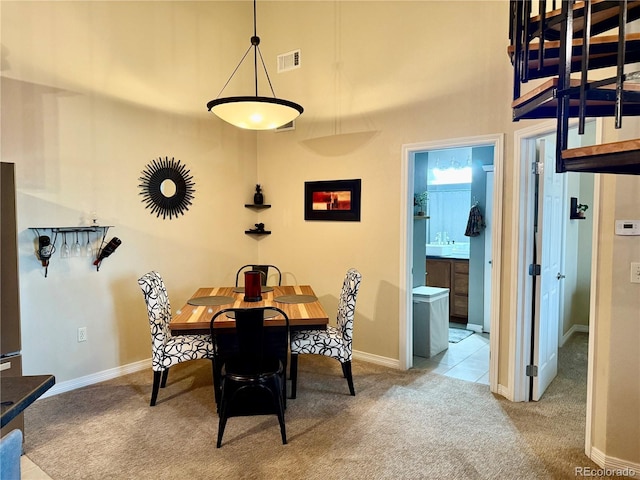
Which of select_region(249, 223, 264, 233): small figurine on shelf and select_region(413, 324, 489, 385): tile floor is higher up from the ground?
select_region(249, 223, 264, 233): small figurine on shelf

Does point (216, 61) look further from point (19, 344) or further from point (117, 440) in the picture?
point (117, 440)

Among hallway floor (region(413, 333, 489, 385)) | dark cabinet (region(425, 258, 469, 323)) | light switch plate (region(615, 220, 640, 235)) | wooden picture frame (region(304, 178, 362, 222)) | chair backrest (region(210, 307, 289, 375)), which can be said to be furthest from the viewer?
dark cabinet (region(425, 258, 469, 323))

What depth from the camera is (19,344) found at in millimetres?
2627

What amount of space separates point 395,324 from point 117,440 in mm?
2454

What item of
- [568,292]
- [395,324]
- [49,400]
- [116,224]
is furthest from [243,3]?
[568,292]

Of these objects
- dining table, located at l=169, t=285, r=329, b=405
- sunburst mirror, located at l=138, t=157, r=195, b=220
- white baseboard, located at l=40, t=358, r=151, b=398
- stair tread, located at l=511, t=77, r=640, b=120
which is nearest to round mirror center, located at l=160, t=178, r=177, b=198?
sunburst mirror, located at l=138, t=157, r=195, b=220

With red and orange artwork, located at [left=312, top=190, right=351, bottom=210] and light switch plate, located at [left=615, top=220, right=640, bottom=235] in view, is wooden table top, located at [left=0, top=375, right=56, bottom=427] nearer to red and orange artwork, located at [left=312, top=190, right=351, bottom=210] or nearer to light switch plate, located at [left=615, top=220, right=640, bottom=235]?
light switch plate, located at [left=615, top=220, right=640, bottom=235]

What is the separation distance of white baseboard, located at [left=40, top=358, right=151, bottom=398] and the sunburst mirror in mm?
1419

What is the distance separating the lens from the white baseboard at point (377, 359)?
3.99 m

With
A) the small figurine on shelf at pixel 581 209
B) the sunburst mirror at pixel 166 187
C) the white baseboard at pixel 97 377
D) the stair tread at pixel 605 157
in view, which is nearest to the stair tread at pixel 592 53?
the stair tread at pixel 605 157

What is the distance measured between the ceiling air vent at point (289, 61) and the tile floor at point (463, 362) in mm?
3369

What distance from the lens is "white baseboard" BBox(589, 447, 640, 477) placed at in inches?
90.6

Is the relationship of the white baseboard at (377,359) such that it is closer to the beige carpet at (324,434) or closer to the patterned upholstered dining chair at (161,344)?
the beige carpet at (324,434)

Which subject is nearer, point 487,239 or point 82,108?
point 82,108
